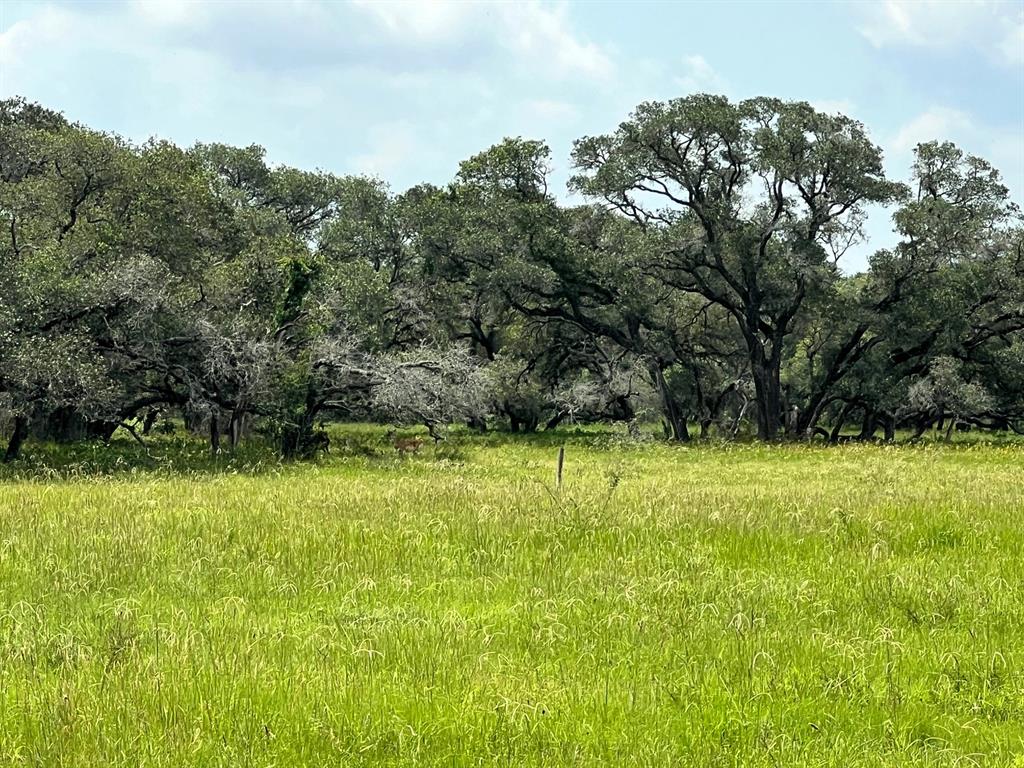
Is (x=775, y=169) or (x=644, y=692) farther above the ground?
(x=775, y=169)

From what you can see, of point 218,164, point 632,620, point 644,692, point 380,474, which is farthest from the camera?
point 218,164

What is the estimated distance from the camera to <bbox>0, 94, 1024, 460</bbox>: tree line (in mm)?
22328

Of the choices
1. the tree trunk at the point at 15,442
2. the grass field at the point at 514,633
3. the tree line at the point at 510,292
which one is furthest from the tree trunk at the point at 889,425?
the tree trunk at the point at 15,442

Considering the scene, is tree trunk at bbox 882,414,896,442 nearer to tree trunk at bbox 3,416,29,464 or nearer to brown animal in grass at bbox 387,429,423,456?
brown animal in grass at bbox 387,429,423,456

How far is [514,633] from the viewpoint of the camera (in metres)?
5.88

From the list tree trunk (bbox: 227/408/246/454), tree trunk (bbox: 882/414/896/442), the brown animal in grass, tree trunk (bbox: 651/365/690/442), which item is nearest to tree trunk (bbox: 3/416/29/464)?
tree trunk (bbox: 227/408/246/454)

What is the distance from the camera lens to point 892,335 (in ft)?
111

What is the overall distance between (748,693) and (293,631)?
3.07 m

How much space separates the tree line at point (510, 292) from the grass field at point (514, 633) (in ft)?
37.9

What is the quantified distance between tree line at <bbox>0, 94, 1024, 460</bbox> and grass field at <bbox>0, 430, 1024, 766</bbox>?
11.5m

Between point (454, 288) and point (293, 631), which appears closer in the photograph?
point (293, 631)

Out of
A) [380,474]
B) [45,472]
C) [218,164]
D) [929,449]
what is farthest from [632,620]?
[218,164]

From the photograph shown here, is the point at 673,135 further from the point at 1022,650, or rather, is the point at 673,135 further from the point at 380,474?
the point at 1022,650

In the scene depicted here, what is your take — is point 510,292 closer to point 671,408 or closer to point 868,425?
point 671,408
